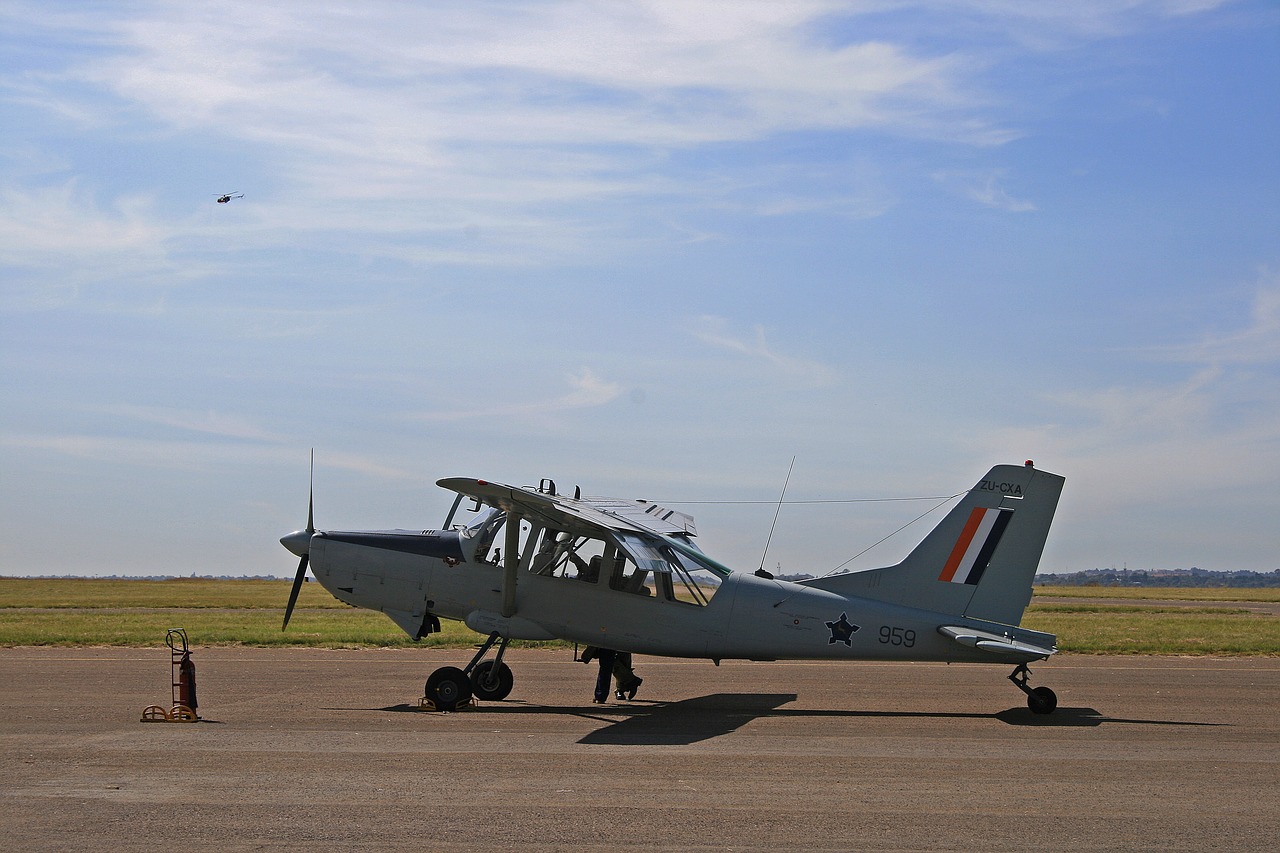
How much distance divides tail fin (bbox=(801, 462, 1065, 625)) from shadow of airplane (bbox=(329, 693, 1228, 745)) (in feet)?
4.38

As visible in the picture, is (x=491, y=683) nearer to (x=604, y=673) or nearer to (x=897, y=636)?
(x=604, y=673)

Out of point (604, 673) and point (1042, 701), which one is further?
point (604, 673)

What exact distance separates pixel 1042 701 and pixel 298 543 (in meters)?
10.2

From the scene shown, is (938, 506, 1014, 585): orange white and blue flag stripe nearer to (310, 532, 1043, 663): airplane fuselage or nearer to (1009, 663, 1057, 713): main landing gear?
(310, 532, 1043, 663): airplane fuselage

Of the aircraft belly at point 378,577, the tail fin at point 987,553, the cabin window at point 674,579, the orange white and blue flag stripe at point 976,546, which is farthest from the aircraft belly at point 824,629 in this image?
the aircraft belly at point 378,577

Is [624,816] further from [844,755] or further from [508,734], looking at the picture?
[508,734]

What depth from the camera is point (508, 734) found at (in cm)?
1253

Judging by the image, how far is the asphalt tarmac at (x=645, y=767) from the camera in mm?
7855

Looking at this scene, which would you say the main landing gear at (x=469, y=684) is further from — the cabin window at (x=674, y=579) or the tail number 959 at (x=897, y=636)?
the tail number 959 at (x=897, y=636)

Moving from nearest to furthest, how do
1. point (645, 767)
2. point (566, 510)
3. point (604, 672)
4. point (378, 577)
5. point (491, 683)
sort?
point (645, 767) → point (566, 510) → point (491, 683) → point (378, 577) → point (604, 672)

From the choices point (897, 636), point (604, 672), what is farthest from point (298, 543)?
point (897, 636)

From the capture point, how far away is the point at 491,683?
15430mm

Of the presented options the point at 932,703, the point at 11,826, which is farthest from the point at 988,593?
the point at 11,826

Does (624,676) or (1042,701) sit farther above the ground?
(1042,701)
